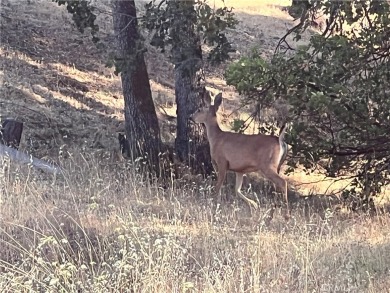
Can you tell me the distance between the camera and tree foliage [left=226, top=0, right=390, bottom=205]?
9352 mm

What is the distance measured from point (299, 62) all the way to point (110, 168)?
154 inches

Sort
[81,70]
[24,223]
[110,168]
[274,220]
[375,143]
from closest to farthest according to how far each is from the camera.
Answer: [24,223] → [274,220] → [375,143] → [110,168] → [81,70]

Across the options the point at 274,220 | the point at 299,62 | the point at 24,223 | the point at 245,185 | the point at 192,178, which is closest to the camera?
the point at 24,223

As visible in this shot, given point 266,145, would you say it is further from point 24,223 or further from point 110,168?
point 24,223

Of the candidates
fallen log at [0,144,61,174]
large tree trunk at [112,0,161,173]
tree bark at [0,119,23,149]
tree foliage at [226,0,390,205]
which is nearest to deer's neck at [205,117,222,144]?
large tree trunk at [112,0,161,173]

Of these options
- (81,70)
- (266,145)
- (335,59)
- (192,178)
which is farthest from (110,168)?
(81,70)

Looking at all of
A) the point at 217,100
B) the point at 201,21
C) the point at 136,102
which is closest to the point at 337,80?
the point at 201,21

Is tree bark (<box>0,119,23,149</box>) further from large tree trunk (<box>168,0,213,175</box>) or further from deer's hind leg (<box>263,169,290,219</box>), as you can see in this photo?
deer's hind leg (<box>263,169,290,219</box>)

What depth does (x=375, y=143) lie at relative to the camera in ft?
36.0

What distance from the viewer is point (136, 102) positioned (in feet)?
45.7

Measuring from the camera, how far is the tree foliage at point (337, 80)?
9.35 m

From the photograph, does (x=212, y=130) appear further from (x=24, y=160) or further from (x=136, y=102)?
(x=24, y=160)

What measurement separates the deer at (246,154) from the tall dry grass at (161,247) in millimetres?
1577

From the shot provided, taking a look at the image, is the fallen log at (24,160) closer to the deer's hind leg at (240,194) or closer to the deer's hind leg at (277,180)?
the deer's hind leg at (240,194)
